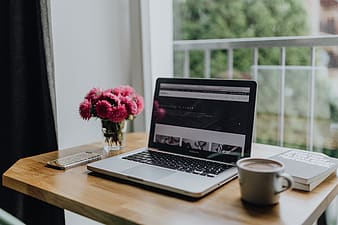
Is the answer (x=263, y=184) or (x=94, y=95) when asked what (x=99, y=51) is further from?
(x=263, y=184)

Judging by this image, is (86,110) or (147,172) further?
(86,110)

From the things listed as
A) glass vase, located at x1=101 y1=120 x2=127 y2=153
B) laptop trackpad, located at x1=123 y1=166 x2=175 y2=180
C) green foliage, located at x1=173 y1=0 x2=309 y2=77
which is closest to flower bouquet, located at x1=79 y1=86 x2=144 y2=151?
glass vase, located at x1=101 y1=120 x2=127 y2=153

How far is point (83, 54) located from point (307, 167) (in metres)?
1.14

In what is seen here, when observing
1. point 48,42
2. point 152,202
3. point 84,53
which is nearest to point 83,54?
point 84,53

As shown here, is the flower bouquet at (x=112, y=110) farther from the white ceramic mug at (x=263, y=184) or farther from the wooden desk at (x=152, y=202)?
the white ceramic mug at (x=263, y=184)

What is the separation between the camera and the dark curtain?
1.55 m

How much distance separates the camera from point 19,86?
1568mm

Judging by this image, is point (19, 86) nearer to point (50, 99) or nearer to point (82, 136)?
point (50, 99)

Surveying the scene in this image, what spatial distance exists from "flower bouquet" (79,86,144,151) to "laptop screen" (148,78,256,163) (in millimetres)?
90


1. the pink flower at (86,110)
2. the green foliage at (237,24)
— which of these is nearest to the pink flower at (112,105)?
the pink flower at (86,110)

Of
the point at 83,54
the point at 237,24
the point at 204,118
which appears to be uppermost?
the point at 237,24

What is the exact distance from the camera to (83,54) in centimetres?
181

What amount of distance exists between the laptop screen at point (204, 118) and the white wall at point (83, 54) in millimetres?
561

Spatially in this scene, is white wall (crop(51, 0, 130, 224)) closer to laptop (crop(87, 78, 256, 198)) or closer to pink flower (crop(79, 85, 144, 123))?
pink flower (crop(79, 85, 144, 123))
